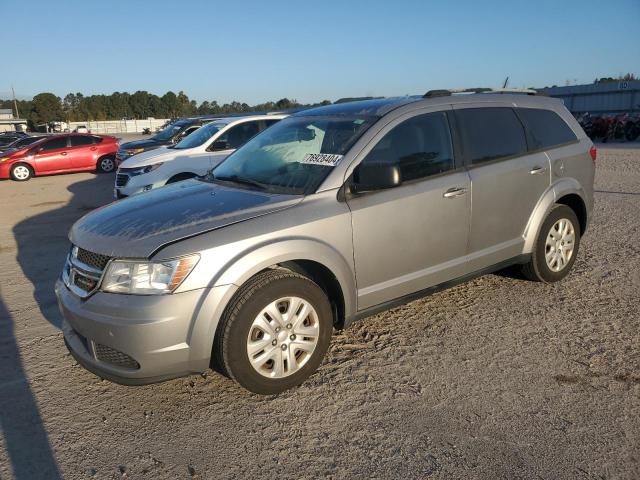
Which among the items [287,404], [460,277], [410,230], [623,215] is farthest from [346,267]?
[623,215]

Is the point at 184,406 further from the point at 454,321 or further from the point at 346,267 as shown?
the point at 454,321

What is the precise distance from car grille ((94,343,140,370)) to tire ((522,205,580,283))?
3554 mm

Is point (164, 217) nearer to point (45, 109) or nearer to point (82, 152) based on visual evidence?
point (82, 152)

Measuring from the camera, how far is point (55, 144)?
59.7ft

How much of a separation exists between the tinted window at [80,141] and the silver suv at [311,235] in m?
16.1

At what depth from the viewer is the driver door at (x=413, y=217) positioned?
11.7 ft

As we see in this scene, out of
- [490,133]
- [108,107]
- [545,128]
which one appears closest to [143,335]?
[490,133]

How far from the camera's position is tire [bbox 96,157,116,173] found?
61.2 feet

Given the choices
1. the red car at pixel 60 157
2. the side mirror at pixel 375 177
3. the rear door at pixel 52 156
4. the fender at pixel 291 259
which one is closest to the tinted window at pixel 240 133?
the side mirror at pixel 375 177

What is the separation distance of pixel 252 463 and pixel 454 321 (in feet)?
7.26

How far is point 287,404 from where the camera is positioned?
3.20 meters

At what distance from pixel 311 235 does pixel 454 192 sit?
133cm

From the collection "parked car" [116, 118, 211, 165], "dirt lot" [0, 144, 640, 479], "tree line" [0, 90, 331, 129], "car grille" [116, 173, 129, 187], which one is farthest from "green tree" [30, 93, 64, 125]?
"dirt lot" [0, 144, 640, 479]

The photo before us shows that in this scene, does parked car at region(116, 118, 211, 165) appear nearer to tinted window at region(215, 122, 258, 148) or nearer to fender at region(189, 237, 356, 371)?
tinted window at region(215, 122, 258, 148)
